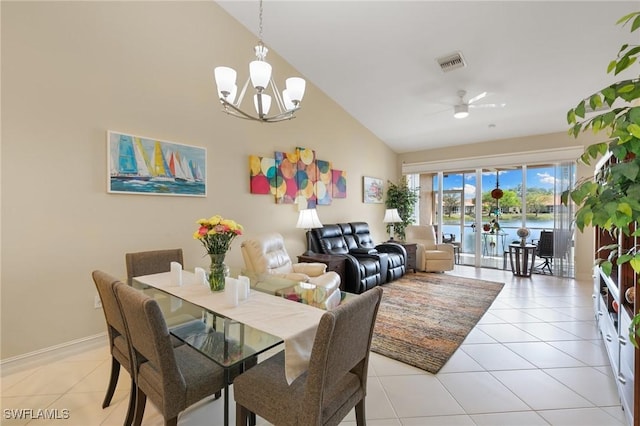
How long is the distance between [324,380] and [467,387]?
1557 millimetres

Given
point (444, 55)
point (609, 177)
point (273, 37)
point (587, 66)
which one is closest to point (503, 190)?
point (587, 66)

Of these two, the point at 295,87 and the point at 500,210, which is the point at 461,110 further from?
the point at 500,210

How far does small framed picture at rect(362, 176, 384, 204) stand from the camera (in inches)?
242

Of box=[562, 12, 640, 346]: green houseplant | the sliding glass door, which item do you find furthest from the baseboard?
the sliding glass door

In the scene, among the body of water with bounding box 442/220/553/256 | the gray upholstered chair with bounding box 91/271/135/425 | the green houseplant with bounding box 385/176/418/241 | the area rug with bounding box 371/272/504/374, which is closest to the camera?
the gray upholstered chair with bounding box 91/271/135/425

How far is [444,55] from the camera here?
362 centimetres

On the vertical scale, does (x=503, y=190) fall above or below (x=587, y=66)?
below

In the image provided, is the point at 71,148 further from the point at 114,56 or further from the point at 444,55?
the point at 444,55

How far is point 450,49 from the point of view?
353 cm

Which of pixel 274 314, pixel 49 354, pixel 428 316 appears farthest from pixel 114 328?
pixel 428 316

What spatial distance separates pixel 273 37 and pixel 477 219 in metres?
5.47

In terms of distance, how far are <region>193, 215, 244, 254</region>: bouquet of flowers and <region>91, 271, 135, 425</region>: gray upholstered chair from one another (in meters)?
0.56

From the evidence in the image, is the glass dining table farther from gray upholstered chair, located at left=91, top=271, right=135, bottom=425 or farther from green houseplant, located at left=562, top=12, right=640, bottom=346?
green houseplant, located at left=562, top=12, right=640, bottom=346

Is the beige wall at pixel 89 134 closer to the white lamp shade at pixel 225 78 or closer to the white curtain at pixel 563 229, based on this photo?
the white lamp shade at pixel 225 78
